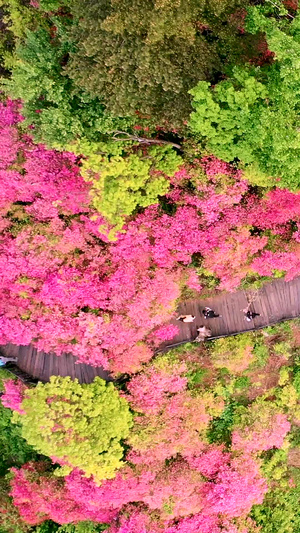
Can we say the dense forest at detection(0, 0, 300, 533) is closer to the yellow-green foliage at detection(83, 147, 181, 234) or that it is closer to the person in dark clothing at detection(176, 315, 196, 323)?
the yellow-green foliage at detection(83, 147, 181, 234)

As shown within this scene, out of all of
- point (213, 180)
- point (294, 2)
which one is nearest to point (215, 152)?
point (213, 180)

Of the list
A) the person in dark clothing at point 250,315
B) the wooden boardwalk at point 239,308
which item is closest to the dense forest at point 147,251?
the wooden boardwalk at point 239,308

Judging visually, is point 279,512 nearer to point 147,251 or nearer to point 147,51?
point 147,251

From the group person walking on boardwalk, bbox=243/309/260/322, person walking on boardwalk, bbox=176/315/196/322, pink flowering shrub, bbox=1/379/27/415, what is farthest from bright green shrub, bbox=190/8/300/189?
pink flowering shrub, bbox=1/379/27/415

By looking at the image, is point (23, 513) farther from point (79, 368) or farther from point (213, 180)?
point (213, 180)

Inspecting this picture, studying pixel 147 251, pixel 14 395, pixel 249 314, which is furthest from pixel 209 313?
pixel 14 395
